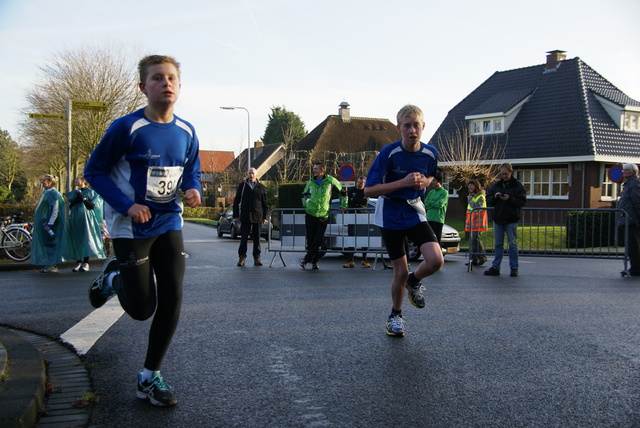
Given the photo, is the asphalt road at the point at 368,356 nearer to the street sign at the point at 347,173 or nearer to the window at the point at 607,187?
the street sign at the point at 347,173

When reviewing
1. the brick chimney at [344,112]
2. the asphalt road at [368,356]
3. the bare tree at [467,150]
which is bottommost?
the asphalt road at [368,356]

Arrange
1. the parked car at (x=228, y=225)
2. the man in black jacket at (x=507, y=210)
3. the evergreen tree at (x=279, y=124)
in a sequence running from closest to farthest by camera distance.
Answer: 1. the man in black jacket at (x=507, y=210)
2. the parked car at (x=228, y=225)
3. the evergreen tree at (x=279, y=124)

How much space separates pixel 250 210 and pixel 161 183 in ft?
29.7

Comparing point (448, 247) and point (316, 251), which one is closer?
point (316, 251)

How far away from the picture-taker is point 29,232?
14094mm

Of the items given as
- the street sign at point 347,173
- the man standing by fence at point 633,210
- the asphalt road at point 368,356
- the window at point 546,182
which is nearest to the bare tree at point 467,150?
the window at point 546,182

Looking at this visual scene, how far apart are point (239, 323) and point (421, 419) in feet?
10.4

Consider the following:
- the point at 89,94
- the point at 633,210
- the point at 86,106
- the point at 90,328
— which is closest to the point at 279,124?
the point at 89,94

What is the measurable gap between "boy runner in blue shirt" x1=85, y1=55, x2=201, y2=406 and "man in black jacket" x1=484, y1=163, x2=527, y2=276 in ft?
27.4

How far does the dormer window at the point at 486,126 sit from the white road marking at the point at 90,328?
110 ft

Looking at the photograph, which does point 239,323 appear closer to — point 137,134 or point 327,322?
point 327,322

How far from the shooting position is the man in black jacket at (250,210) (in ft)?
42.5

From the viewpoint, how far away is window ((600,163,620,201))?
33.2 metres

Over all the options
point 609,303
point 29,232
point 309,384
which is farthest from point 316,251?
point 309,384
